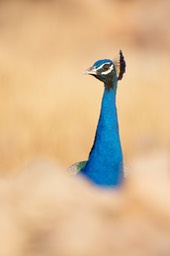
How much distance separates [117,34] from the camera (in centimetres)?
782

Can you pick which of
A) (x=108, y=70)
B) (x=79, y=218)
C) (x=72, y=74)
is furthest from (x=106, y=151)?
(x=72, y=74)

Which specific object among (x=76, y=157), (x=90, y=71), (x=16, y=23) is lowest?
(x=76, y=157)

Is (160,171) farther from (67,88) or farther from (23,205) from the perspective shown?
(67,88)

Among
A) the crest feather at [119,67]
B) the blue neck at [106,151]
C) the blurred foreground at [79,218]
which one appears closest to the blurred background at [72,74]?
the crest feather at [119,67]

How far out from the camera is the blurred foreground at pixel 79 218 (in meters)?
0.87

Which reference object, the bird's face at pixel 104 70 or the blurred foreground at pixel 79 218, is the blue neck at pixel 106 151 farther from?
the blurred foreground at pixel 79 218

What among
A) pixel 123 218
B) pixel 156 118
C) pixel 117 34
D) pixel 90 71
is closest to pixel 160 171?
pixel 123 218

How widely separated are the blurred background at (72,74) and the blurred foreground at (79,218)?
12.1ft

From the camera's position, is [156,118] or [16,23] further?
[16,23]

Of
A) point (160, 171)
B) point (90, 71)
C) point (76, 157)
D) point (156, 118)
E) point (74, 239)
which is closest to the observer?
point (74, 239)

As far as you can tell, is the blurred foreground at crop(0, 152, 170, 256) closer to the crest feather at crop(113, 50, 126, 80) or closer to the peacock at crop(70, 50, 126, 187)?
the peacock at crop(70, 50, 126, 187)

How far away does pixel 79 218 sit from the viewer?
896 millimetres

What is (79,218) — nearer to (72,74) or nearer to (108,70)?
(108,70)

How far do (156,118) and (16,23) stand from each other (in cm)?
212
